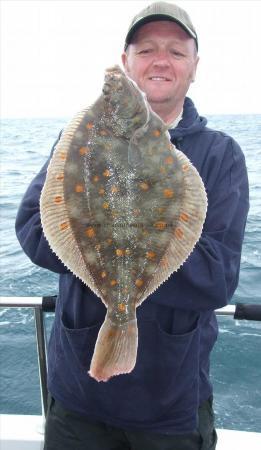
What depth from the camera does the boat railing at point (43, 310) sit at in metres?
3.24

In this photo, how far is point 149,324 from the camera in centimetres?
242

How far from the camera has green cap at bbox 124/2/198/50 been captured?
253 centimetres

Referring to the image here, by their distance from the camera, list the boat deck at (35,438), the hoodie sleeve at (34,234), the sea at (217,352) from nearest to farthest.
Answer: the hoodie sleeve at (34,234) < the boat deck at (35,438) < the sea at (217,352)

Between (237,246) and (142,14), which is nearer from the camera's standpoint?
(237,246)

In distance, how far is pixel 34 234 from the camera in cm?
237

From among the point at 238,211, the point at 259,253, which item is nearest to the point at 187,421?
the point at 238,211

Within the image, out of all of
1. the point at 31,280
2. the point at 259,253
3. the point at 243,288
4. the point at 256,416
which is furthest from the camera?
the point at 259,253

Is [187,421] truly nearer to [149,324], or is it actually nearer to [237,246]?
[149,324]

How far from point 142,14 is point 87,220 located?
4.19ft

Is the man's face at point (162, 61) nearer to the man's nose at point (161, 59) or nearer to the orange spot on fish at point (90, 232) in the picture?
the man's nose at point (161, 59)

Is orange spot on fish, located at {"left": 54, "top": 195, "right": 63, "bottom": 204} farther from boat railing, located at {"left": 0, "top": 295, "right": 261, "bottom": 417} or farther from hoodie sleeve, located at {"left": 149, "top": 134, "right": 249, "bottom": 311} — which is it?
boat railing, located at {"left": 0, "top": 295, "right": 261, "bottom": 417}

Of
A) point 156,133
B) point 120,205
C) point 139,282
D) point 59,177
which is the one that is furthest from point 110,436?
point 156,133

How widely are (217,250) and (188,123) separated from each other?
2.66 feet

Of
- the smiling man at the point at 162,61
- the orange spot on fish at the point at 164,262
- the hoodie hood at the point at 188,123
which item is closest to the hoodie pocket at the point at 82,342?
the orange spot on fish at the point at 164,262
